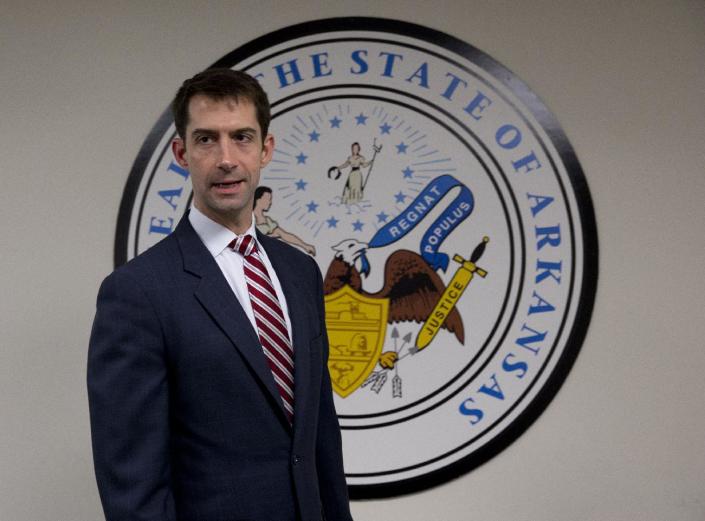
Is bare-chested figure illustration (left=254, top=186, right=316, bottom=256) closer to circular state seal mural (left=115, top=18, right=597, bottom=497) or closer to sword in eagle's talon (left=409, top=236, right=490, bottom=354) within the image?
circular state seal mural (left=115, top=18, right=597, bottom=497)

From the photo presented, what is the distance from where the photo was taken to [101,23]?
238 centimetres

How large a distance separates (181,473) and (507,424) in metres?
1.15

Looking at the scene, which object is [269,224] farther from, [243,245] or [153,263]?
[153,263]

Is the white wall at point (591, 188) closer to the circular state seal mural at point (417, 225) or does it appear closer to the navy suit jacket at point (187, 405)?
the circular state seal mural at point (417, 225)

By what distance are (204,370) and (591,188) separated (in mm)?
1372

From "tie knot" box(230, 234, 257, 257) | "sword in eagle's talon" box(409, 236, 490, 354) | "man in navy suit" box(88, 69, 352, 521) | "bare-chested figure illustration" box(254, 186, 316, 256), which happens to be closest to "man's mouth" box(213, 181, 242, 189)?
"man in navy suit" box(88, 69, 352, 521)

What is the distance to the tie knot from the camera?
1.49 meters

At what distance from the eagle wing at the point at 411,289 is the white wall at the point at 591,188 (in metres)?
0.44

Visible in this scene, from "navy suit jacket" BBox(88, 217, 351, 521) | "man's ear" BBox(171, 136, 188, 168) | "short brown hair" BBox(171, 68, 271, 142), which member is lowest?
"navy suit jacket" BBox(88, 217, 351, 521)

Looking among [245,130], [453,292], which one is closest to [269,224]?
[453,292]

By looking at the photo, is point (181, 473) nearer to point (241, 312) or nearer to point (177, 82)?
point (241, 312)

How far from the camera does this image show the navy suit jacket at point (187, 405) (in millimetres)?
1315

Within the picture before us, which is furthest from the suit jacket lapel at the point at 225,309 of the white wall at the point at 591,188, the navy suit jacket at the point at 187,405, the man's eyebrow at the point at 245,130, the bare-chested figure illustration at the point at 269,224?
the white wall at the point at 591,188

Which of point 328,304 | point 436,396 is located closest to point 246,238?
point 328,304
